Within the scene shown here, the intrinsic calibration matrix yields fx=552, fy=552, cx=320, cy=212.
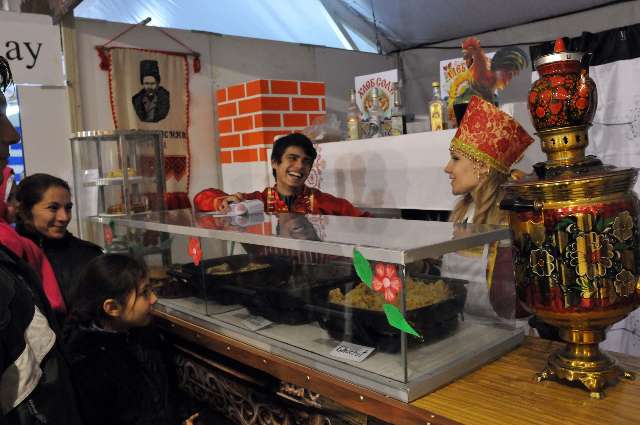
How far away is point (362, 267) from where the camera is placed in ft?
3.85

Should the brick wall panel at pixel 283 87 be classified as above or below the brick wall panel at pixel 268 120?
above

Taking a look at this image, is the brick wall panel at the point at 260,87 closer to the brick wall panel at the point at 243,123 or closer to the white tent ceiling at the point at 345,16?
the brick wall panel at the point at 243,123

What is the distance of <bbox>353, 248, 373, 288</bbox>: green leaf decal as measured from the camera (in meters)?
1.16

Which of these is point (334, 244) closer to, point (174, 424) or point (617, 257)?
point (617, 257)

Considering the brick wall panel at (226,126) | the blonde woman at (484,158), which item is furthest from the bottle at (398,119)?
the brick wall panel at (226,126)

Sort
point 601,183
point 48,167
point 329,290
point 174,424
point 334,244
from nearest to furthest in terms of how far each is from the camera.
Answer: point 601,183 < point 334,244 < point 329,290 < point 174,424 < point 48,167

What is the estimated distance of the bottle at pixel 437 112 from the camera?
102 inches

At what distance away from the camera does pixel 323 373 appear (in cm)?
128

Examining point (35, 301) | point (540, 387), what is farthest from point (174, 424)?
point (540, 387)

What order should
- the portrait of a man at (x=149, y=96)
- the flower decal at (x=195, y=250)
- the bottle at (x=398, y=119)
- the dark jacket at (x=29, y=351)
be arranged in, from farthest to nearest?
the portrait of a man at (x=149, y=96), the bottle at (x=398, y=119), the flower decal at (x=195, y=250), the dark jacket at (x=29, y=351)

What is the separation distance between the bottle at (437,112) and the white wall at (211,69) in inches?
92.5

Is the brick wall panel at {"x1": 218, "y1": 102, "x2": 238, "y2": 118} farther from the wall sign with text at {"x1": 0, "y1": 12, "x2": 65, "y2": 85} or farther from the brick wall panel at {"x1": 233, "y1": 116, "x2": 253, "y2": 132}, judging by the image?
the wall sign with text at {"x1": 0, "y1": 12, "x2": 65, "y2": 85}

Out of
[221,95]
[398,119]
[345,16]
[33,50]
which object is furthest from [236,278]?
[345,16]

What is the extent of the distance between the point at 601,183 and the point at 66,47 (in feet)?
12.0
